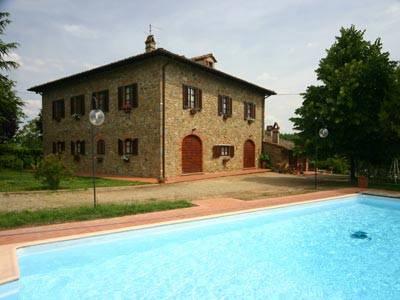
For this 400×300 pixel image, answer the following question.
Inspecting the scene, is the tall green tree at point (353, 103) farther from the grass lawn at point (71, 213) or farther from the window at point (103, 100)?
the window at point (103, 100)

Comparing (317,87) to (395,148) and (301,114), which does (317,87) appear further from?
(395,148)

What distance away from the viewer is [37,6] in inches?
360

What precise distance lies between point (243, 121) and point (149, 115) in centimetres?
872

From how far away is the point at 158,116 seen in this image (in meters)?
17.0

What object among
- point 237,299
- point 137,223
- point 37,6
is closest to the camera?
point 237,299

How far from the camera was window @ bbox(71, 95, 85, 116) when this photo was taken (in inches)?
864

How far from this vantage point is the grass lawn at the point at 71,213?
23.8 ft

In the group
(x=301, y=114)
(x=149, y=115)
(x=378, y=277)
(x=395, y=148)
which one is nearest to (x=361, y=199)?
(x=395, y=148)

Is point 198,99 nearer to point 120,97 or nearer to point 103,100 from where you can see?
point 120,97

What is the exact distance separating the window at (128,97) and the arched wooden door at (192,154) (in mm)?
3890

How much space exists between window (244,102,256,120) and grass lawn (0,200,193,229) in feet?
50.7

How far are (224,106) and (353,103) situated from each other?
8.72 metres

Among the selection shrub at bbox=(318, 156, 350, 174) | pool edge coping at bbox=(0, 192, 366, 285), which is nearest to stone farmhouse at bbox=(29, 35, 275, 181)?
shrub at bbox=(318, 156, 350, 174)

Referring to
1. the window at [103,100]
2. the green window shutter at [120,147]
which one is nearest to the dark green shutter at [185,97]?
the green window shutter at [120,147]
